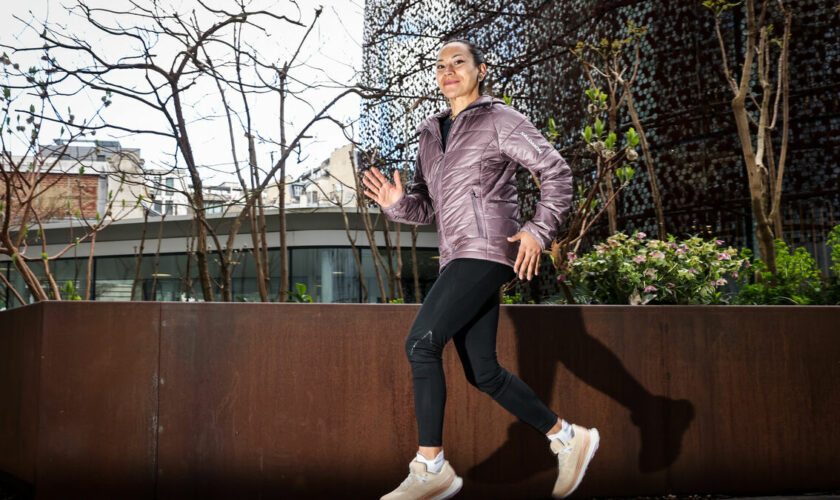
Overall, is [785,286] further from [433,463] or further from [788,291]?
[433,463]

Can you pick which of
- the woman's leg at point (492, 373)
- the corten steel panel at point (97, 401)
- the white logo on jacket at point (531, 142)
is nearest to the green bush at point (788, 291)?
the woman's leg at point (492, 373)

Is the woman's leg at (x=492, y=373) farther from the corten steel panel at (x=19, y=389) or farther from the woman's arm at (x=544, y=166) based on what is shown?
the corten steel panel at (x=19, y=389)

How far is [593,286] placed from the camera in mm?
5430

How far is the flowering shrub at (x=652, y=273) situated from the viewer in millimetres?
5043

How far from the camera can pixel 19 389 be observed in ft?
11.2

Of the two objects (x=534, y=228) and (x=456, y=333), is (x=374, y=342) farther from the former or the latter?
(x=534, y=228)

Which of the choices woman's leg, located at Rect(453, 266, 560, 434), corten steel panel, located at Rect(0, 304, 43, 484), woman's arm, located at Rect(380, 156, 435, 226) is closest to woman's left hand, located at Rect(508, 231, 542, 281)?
woman's leg, located at Rect(453, 266, 560, 434)

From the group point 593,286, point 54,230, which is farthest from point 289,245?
point 593,286

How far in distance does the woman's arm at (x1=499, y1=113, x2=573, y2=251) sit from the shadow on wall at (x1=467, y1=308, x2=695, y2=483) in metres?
1.06

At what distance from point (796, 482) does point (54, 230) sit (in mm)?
19674

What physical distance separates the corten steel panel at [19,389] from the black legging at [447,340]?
170cm

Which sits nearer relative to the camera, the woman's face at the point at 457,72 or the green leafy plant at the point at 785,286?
the woman's face at the point at 457,72

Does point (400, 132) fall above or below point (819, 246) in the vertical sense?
above

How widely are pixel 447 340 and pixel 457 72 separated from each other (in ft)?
3.27
